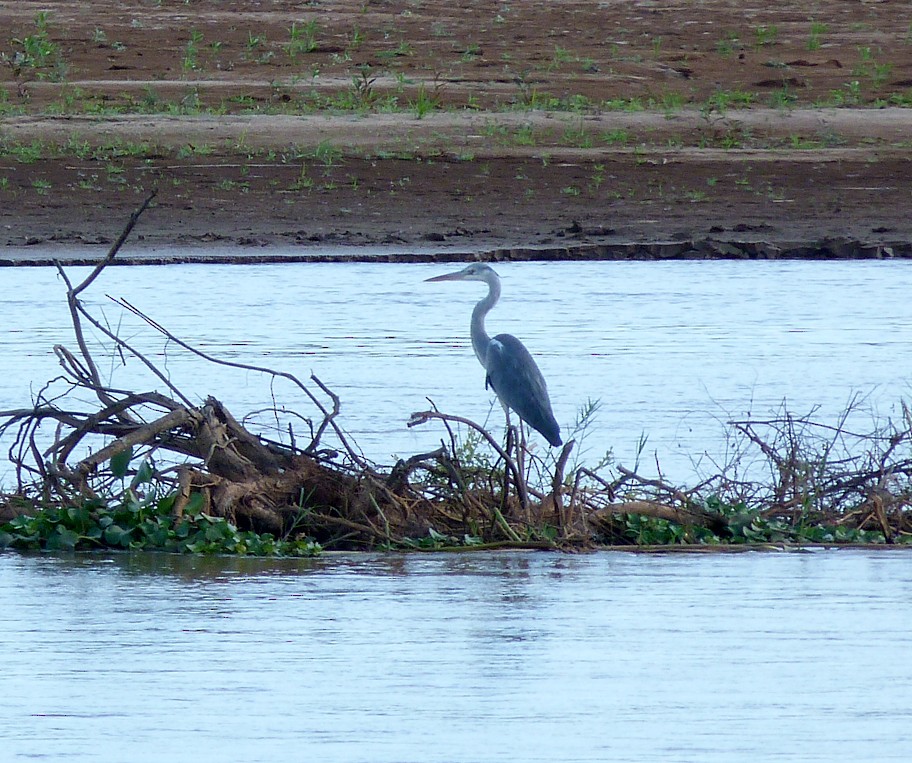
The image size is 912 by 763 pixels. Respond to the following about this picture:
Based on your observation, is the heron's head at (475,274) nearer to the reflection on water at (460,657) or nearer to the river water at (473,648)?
the river water at (473,648)

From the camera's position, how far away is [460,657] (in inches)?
209

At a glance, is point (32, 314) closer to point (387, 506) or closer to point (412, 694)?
point (387, 506)

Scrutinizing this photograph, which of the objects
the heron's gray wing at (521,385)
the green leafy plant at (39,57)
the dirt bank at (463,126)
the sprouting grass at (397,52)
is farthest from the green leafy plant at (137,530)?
the sprouting grass at (397,52)

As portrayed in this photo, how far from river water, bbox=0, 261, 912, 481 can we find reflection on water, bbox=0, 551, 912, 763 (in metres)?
1.70

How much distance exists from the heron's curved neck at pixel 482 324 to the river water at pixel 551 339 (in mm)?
512

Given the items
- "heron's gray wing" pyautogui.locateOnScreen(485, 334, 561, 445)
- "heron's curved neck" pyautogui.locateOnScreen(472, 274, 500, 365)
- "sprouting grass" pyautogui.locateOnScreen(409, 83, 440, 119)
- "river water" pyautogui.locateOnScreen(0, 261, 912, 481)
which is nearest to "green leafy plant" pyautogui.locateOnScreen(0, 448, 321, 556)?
"heron's gray wing" pyautogui.locateOnScreen(485, 334, 561, 445)

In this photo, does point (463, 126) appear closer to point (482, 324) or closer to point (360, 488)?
point (482, 324)

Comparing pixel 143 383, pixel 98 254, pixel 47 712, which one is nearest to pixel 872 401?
pixel 143 383

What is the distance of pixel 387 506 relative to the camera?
6914 mm

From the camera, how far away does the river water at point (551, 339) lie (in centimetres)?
985

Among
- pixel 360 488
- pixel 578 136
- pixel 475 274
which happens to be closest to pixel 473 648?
pixel 360 488

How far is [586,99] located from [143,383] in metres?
14.0

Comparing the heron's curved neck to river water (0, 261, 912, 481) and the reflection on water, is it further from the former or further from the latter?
the reflection on water

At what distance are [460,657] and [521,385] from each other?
2.91 m
